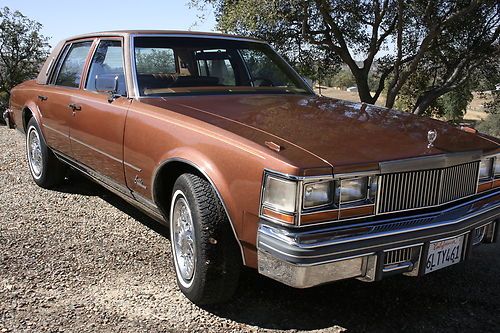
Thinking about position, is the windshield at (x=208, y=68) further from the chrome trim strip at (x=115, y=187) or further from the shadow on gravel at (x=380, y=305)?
the shadow on gravel at (x=380, y=305)

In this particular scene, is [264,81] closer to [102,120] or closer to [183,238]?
[102,120]

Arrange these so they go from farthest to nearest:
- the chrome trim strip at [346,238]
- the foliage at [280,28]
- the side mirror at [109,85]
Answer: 1. the foliage at [280,28]
2. the side mirror at [109,85]
3. the chrome trim strip at [346,238]

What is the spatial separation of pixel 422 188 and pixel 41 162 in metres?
4.07

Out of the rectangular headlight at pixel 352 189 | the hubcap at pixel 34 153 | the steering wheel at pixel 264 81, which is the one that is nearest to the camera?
the rectangular headlight at pixel 352 189

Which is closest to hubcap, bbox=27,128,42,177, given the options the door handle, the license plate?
the door handle

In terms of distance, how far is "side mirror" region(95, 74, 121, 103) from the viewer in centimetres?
379

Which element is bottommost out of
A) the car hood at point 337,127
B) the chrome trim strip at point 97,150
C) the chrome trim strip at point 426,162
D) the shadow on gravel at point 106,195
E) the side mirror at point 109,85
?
the shadow on gravel at point 106,195

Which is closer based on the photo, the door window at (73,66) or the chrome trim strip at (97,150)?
the chrome trim strip at (97,150)

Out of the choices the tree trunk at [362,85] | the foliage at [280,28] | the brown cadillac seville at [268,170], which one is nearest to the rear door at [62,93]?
the brown cadillac seville at [268,170]

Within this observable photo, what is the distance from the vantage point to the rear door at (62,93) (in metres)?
4.53

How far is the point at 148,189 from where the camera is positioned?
11.0 ft

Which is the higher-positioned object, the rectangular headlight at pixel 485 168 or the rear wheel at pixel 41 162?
the rectangular headlight at pixel 485 168

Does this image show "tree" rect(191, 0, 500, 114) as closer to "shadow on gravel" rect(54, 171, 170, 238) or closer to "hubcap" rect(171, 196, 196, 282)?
"shadow on gravel" rect(54, 171, 170, 238)

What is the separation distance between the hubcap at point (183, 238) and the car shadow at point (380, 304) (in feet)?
0.89
